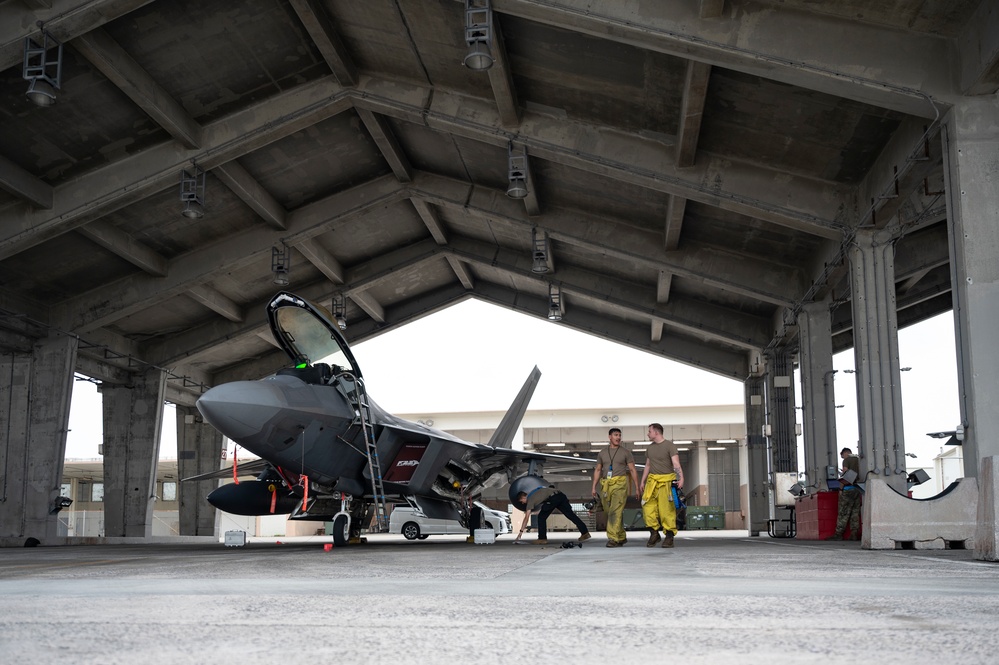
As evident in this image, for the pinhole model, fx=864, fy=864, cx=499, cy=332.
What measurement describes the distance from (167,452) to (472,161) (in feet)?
114

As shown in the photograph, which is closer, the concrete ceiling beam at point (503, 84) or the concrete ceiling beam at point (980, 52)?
the concrete ceiling beam at point (980, 52)

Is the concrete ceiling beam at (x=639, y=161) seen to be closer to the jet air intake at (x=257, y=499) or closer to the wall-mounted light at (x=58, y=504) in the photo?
the jet air intake at (x=257, y=499)

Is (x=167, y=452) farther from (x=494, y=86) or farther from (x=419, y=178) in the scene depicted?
(x=494, y=86)

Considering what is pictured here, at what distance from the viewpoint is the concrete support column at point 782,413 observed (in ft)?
68.0

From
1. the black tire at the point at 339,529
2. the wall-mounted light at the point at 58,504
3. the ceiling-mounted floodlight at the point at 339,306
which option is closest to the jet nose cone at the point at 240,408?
the black tire at the point at 339,529

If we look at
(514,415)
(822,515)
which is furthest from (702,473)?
(822,515)

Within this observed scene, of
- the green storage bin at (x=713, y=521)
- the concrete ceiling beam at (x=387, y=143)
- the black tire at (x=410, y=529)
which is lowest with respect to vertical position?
the green storage bin at (x=713, y=521)

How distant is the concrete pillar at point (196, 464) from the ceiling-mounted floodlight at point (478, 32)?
2094 cm

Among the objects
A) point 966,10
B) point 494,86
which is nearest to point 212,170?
point 494,86

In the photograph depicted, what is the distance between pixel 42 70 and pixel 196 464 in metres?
19.2

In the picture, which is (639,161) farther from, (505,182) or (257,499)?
(257,499)

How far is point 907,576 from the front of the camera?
519 cm

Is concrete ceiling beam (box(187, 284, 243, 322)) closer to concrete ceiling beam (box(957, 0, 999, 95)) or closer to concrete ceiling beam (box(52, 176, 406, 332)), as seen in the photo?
concrete ceiling beam (box(52, 176, 406, 332))

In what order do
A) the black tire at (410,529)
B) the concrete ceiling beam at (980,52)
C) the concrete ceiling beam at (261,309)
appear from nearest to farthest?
the concrete ceiling beam at (980,52) < the black tire at (410,529) < the concrete ceiling beam at (261,309)
